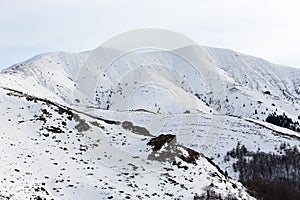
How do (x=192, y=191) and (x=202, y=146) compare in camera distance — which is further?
(x=202, y=146)

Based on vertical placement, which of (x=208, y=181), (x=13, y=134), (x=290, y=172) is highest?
(x=13, y=134)

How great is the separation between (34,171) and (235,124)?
104m

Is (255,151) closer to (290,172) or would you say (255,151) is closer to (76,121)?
(290,172)

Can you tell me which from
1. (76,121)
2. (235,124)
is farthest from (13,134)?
(235,124)

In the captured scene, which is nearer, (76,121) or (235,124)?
(76,121)

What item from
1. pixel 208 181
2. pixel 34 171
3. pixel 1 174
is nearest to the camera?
pixel 1 174

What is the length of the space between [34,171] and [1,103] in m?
15.5

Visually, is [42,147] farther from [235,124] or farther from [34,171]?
[235,124]

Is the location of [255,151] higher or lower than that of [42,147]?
lower

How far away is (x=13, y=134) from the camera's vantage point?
3309 cm

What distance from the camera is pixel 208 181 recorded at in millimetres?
30562

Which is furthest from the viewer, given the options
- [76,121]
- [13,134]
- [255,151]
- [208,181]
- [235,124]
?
[235,124]

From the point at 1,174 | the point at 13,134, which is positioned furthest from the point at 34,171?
the point at 13,134

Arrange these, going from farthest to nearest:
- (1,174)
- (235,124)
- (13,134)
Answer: (235,124) → (13,134) → (1,174)
